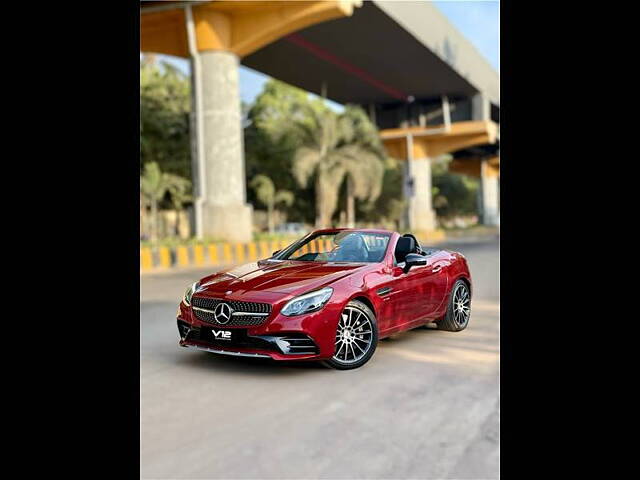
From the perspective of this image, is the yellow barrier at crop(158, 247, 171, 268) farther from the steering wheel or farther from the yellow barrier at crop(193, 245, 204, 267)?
the steering wheel

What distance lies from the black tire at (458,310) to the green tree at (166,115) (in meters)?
0.68

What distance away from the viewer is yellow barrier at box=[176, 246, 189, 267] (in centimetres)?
133

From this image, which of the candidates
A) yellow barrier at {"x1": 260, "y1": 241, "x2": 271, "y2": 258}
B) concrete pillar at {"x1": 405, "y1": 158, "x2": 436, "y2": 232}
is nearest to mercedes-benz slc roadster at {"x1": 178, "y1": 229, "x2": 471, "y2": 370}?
yellow barrier at {"x1": 260, "y1": 241, "x2": 271, "y2": 258}

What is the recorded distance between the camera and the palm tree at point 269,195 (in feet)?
5.75

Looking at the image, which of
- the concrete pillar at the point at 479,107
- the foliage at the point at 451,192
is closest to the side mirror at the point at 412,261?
the concrete pillar at the point at 479,107

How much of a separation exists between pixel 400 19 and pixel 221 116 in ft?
2.44

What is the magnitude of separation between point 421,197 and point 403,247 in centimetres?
100

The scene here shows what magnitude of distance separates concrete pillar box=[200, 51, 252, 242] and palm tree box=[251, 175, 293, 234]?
0.28 m

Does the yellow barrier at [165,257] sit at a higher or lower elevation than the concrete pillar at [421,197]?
lower

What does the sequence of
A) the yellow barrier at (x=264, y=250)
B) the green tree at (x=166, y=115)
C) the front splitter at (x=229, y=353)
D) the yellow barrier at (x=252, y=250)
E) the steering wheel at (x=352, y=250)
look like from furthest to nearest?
the green tree at (x=166, y=115)
the yellow barrier at (x=252, y=250)
the yellow barrier at (x=264, y=250)
the steering wheel at (x=352, y=250)
the front splitter at (x=229, y=353)

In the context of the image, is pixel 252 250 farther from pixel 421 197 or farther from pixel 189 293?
pixel 421 197

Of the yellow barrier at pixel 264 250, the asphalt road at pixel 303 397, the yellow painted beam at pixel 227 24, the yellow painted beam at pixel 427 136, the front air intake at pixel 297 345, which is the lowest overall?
the asphalt road at pixel 303 397

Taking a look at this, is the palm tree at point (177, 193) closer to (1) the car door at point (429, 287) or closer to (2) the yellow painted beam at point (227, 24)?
(2) the yellow painted beam at point (227, 24)

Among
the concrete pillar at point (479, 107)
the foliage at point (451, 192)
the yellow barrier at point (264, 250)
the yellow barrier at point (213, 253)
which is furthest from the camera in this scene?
the foliage at point (451, 192)
